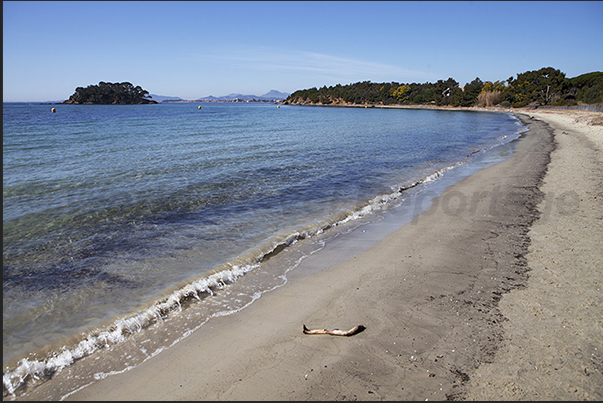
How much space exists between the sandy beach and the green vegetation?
7411cm

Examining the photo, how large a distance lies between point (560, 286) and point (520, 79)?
12573 cm

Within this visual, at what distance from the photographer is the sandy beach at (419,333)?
360 cm

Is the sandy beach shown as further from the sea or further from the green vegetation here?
the green vegetation

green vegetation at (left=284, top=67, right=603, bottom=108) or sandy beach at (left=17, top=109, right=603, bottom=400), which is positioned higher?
green vegetation at (left=284, top=67, right=603, bottom=108)

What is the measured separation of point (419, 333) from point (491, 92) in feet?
440

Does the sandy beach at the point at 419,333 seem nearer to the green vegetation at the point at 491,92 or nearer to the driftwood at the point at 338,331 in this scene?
the driftwood at the point at 338,331

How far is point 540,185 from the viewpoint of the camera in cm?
1254

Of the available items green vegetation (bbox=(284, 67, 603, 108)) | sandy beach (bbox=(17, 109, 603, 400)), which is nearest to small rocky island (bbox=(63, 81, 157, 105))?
green vegetation (bbox=(284, 67, 603, 108))

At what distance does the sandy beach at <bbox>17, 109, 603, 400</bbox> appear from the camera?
11.8 ft

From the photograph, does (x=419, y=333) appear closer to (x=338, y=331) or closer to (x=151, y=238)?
(x=338, y=331)

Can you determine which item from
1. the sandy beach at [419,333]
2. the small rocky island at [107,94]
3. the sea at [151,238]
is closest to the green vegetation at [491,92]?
the sea at [151,238]

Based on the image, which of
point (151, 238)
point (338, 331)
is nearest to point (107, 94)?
point (151, 238)

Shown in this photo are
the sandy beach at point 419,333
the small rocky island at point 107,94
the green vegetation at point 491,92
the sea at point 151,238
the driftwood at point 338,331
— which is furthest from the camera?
the small rocky island at point 107,94

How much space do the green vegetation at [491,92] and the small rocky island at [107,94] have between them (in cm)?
9981
